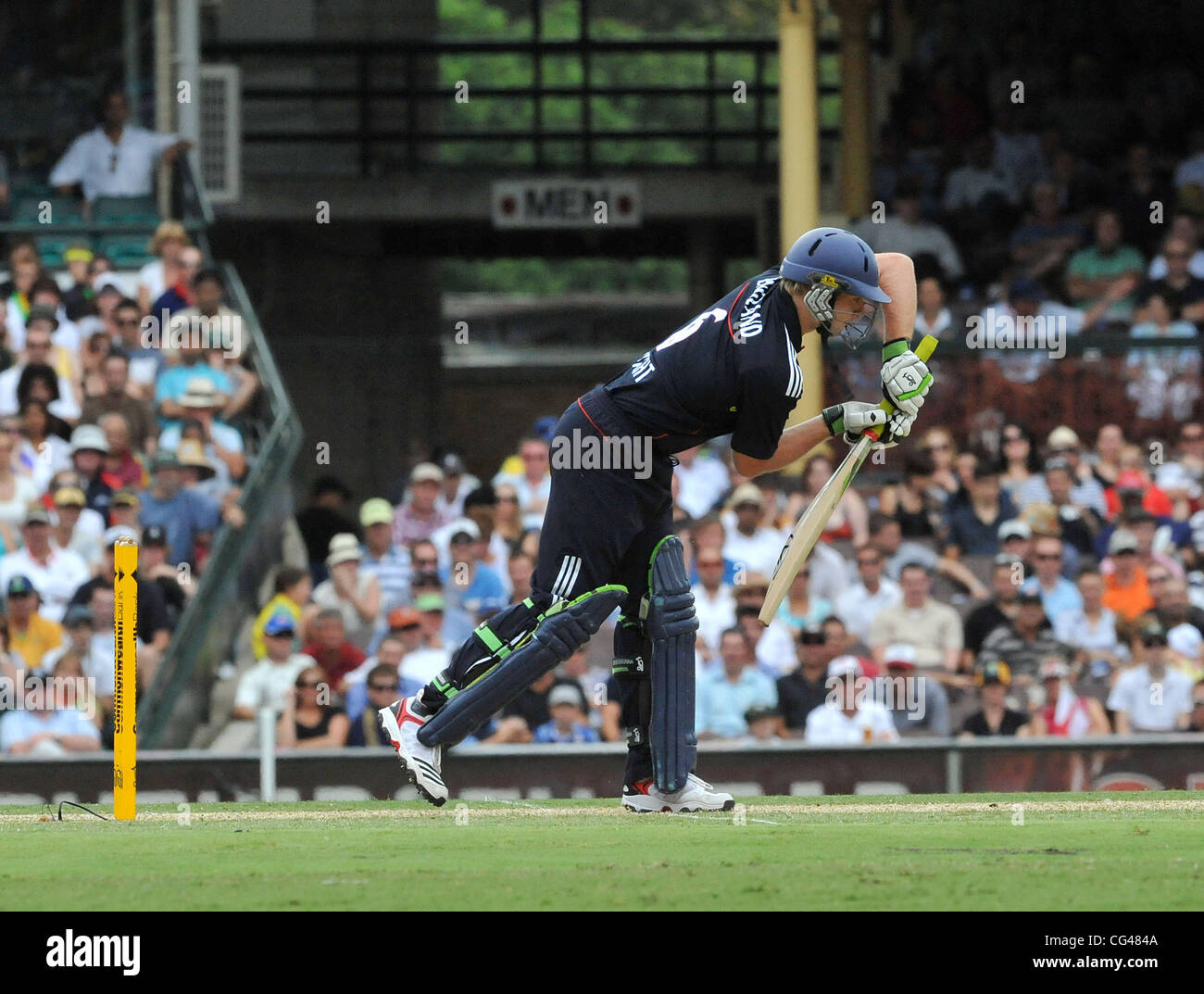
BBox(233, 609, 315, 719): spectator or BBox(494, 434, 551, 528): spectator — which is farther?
BBox(494, 434, 551, 528): spectator

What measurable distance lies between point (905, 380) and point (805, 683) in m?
4.94

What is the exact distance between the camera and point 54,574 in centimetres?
1310

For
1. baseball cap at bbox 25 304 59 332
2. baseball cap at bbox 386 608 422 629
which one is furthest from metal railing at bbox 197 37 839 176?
baseball cap at bbox 386 608 422 629

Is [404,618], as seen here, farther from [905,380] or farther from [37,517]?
[905,380]

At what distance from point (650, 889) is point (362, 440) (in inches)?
694

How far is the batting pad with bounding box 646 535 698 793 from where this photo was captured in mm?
7430

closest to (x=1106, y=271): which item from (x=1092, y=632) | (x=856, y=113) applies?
(x=856, y=113)

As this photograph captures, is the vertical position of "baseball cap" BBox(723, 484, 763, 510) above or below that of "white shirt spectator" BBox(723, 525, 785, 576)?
above

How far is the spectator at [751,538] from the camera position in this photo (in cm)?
1314

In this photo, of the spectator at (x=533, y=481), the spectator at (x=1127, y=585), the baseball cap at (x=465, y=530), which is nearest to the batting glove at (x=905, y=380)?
the spectator at (x=1127, y=585)

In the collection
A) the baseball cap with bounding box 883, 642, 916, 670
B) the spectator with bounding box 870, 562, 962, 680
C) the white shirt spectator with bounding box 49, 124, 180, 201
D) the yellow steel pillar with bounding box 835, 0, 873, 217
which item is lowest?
the baseball cap with bounding box 883, 642, 916, 670

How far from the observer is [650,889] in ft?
17.5

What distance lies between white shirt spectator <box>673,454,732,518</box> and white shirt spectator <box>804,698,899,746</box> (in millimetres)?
2729

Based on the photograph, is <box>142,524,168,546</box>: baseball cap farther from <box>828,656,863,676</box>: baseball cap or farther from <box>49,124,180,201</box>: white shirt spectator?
<box>49,124,180,201</box>: white shirt spectator
